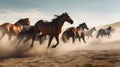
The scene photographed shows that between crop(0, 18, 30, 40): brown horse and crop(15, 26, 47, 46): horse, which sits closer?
crop(15, 26, 47, 46): horse

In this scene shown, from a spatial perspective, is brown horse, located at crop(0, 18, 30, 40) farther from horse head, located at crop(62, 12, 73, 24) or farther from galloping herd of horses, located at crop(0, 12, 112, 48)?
horse head, located at crop(62, 12, 73, 24)

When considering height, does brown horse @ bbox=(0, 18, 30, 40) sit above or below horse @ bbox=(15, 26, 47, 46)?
above

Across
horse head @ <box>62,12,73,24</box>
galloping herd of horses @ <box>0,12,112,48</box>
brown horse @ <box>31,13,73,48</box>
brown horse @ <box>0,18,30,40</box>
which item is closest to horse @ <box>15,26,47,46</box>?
galloping herd of horses @ <box>0,12,112,48</box>

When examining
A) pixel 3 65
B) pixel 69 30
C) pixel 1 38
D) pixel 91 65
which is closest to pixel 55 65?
pixel 91 65

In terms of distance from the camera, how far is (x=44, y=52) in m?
15.3

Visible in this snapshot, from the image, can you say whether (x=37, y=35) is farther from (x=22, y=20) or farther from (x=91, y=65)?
(x=91, y=65)

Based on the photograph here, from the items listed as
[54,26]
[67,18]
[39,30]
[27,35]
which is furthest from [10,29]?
[67,18]

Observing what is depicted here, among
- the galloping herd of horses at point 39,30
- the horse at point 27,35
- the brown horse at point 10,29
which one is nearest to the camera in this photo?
the galloping herd of horses at point 39,30

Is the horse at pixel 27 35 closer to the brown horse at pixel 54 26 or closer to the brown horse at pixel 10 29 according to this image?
the brown horse at pixel 10 29

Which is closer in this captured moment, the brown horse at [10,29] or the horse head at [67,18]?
the horse head at [67,18]

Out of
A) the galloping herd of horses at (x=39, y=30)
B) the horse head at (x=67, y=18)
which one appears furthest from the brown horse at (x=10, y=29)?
the horse head at (x=67, y=18)

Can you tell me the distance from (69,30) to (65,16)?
6154 millimetres

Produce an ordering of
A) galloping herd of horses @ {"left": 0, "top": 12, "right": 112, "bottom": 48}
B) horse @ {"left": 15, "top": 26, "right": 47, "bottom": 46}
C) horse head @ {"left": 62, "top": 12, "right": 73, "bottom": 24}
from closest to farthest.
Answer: horse head @ {"left": 62, "top": 12, "right": 73, "bottom": 24}
galloping herd of horses @ {"left": 0, "top": 12, "right": 112, "bottom": 48}
horse @ {"left": 15, "top": 26, "right": 47, "bottom": 46}

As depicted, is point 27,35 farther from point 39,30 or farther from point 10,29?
point 10,29
